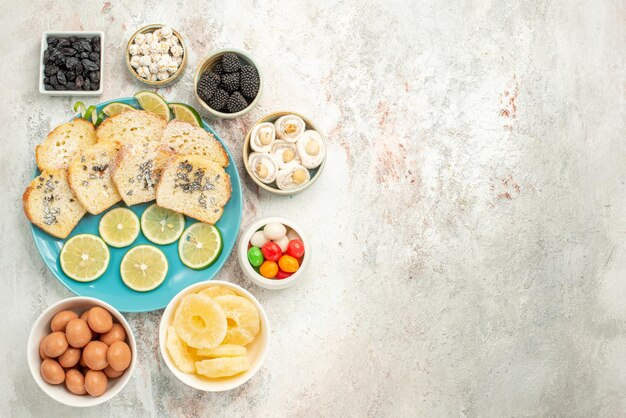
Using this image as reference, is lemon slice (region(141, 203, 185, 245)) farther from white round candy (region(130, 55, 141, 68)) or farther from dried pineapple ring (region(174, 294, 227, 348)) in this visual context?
white round candy (region(130, 55, 141, 68))

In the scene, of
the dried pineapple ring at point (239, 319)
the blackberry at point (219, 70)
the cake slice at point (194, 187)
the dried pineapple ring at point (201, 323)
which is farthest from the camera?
the blackberry at point (219, 70)

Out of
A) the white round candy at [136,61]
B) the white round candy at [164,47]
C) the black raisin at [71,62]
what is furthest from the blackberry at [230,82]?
the black raisin at [71,62]

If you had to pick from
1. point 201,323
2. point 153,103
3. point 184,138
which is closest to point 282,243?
point 201,323

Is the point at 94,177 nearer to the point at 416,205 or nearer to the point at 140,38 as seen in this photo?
the point at 140,38

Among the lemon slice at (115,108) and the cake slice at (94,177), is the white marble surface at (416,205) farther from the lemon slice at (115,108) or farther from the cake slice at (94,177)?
the cake slice at (94,177)

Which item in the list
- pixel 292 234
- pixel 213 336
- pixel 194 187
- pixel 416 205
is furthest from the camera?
pixel 416 205

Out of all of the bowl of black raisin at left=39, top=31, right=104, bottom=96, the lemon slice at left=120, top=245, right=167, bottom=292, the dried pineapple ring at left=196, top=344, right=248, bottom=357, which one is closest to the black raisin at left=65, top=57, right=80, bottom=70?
the bowl of black raisin at left=39, top=31, right=104, bottom=96
